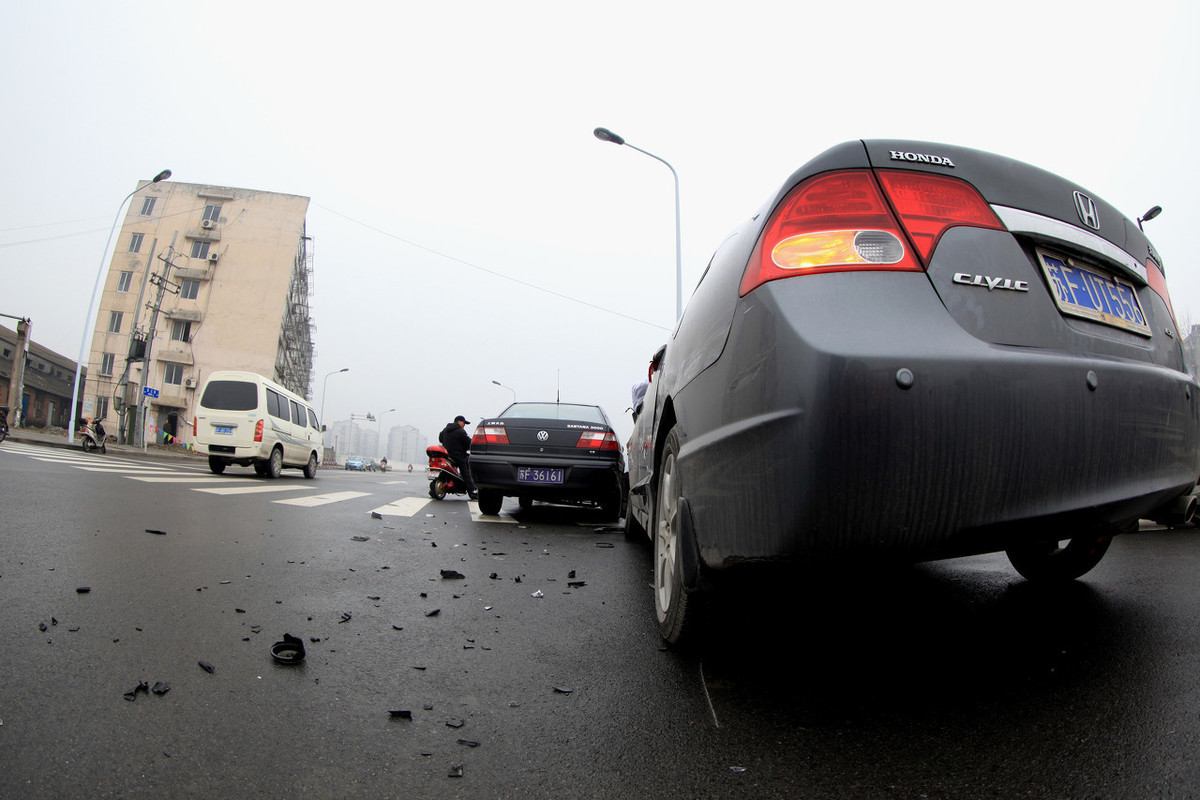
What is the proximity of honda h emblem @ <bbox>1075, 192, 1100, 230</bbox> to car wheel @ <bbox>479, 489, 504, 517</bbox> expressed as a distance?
622 cm

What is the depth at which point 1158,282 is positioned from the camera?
7.88ft

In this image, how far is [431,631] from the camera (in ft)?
8.89

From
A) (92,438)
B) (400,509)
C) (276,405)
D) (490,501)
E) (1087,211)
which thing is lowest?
(400,509)

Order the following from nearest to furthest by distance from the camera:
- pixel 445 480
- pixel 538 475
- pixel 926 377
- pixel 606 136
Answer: pixel 926 377 < pixel 538 475 < pixel 445 480 < pixel 606 136

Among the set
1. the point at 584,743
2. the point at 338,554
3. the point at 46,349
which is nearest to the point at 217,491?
the point at 338,554

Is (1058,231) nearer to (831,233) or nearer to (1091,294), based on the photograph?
(1091,294)

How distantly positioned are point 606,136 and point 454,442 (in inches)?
383

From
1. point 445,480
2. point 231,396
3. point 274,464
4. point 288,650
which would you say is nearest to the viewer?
point 288,650

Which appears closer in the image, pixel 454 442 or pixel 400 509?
pixel 400 509

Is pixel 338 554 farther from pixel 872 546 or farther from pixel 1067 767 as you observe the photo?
pixel 1067 767

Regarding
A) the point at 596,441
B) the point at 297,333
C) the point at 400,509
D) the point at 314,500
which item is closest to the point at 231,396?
the point at 314,500

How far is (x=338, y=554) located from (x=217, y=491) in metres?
4.83

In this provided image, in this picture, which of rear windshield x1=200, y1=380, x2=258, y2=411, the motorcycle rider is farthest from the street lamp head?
rear windshield x1=200, y1=380, x2=258, y2=411

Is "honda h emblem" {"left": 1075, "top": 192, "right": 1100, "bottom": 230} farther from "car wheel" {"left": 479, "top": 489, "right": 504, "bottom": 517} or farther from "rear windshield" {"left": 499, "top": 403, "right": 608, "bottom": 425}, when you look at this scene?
"car wheel" {"left": 479, "top": 489, "right": 504, "bottom": 517}
